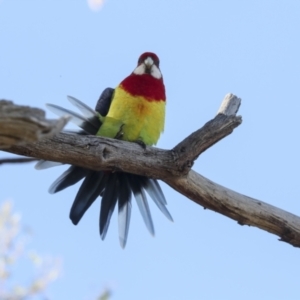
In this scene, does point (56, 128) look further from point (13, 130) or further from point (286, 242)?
point (286, 242)

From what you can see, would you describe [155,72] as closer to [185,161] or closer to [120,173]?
[120,173]

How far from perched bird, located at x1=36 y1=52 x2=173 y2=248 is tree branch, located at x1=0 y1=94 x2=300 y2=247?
12.9 inches

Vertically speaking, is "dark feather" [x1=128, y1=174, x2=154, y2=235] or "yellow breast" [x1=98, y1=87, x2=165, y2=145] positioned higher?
"yellow breast" [x1=98, y1=87, x2=165, y2=145]

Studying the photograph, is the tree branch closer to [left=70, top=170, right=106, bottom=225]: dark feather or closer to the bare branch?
[left=70, top=170, right=106, bottom=225]: dark feather

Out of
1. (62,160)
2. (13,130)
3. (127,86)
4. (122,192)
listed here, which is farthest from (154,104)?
(13,130)

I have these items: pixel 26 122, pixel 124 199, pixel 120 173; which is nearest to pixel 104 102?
pixel 120 173

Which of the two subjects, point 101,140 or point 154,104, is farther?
point 154,104

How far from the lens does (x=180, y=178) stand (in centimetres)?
288

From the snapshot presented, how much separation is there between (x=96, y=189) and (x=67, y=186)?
0.15m

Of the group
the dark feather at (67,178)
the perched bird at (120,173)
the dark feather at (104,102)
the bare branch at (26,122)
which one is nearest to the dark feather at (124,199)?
the perched bird at (120,173)

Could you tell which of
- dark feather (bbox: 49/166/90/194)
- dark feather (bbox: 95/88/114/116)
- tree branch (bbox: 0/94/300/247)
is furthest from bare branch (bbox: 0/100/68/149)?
dark feather (bbox: 95/88/114/116)

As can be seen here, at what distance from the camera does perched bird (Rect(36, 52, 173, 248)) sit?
3316 mm

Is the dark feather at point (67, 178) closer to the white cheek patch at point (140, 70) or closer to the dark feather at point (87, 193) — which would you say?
the dark feather at point (87, 193)

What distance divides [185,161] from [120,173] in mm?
668
